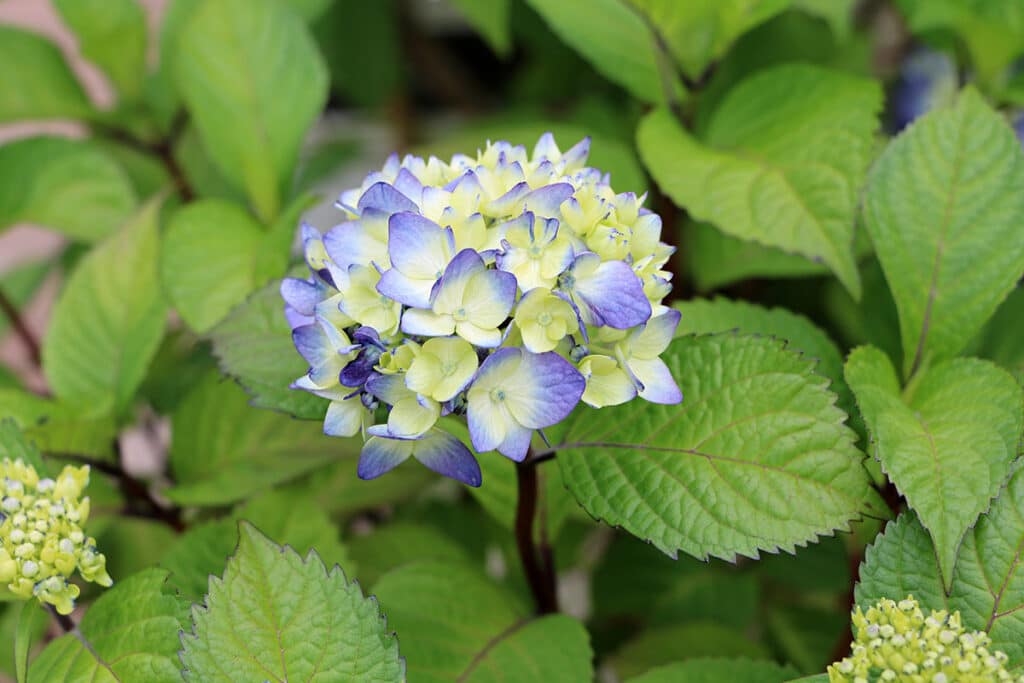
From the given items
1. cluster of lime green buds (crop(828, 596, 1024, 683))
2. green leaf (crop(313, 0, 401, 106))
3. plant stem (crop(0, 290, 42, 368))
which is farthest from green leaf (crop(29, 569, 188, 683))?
green leaf (crop(313, 0, 401, 106))

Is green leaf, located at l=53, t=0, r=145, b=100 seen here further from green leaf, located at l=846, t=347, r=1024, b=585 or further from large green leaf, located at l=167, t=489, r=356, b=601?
green leaf, located at l=846, t=347, r=1024, b=585

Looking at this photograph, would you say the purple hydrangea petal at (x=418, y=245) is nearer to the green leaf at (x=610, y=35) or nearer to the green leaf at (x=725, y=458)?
the green leaf at (x=725, y=458)

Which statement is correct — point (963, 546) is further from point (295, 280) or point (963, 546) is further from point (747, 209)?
point (295, 280)

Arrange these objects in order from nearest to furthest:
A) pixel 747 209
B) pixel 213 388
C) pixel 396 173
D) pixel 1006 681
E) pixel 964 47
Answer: pixel 1006 681 → pixel 396 173 → pixel 747 209 → pixel 213 388 → pixel 964 47

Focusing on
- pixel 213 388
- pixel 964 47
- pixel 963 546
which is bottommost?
pixel 213 388

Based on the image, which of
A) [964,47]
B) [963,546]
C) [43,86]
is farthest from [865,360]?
[43,86]
